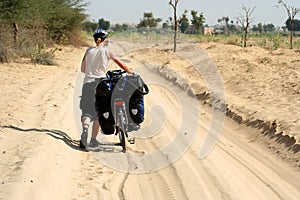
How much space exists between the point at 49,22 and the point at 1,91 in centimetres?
1969

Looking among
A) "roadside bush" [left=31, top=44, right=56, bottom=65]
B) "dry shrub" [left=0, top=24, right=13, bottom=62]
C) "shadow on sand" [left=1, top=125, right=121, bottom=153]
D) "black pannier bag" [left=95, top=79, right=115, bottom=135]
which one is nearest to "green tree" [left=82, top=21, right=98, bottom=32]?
"roadside bush" [left=31, top=44, right=56, bottom=65]

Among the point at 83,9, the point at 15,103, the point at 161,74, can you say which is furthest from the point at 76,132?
the point at 83,9

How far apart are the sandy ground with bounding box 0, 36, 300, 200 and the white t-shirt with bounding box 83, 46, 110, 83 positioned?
124 centimetres

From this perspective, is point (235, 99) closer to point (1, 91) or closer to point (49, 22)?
point (1, 91)

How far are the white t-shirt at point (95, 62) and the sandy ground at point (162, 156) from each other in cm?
124

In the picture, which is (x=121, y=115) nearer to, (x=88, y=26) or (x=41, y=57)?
(x=41, y=57)

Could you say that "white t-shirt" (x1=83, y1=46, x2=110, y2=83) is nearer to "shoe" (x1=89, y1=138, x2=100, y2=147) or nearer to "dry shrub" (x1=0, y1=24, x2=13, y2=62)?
"shoe" (x1=89, y1=138, x2=100, y2=147)

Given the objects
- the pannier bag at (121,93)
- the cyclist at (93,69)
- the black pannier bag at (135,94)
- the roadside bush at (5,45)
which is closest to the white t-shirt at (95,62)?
the cyclist at (93,69)

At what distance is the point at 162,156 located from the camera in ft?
23.5

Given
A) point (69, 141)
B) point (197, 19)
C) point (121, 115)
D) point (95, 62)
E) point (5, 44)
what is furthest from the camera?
point (197, 19)

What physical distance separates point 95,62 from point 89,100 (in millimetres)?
617

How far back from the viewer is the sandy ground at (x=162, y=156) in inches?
221

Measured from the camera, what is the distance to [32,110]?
31.7 ft

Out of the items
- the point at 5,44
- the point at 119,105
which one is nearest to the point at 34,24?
the point at 5,44
